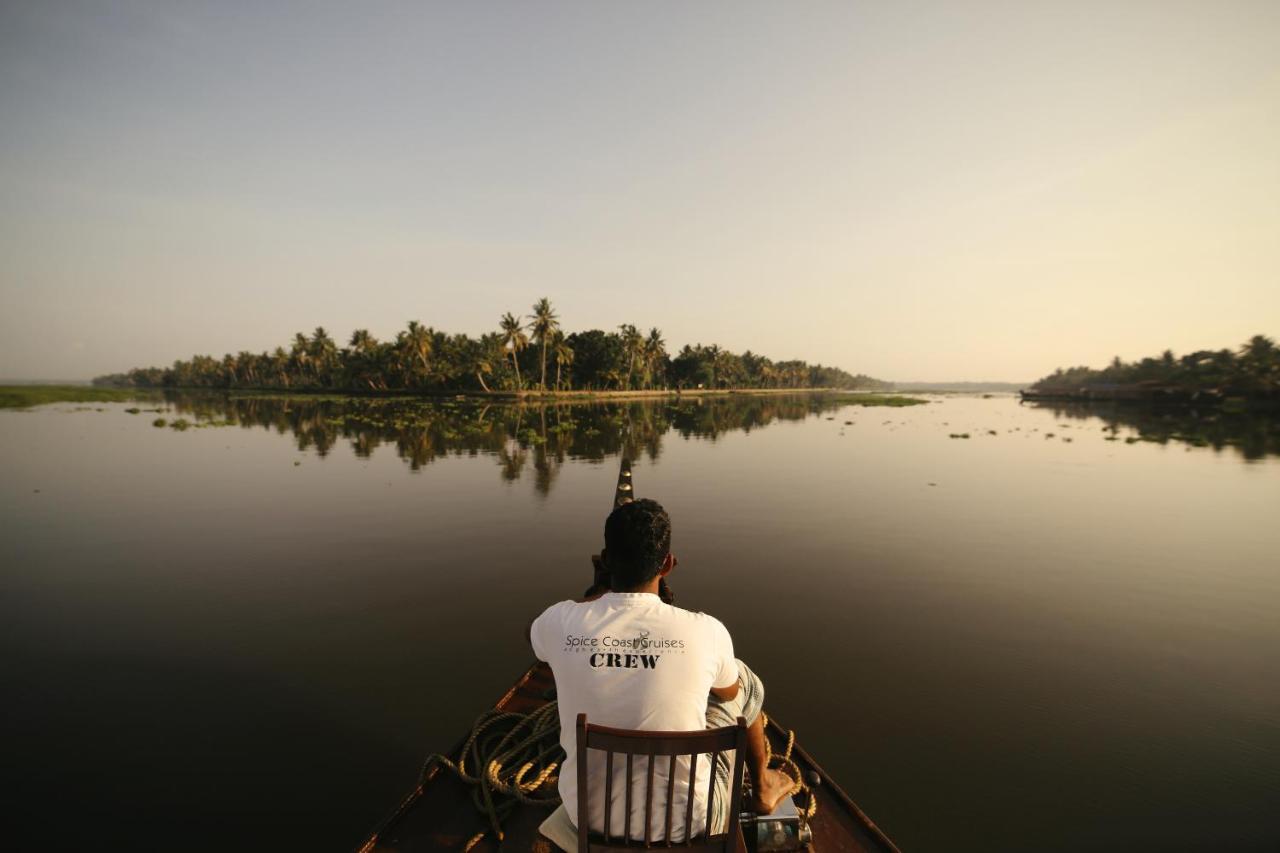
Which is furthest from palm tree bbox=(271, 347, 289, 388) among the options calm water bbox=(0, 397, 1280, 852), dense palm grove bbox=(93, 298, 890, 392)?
calm water bbox=(0, 397, 1280, 852)

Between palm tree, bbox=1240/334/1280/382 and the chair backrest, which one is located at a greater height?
palm tree, bbox=1240/334/1280/382

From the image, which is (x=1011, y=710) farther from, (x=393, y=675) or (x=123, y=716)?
(x=123, y=716)

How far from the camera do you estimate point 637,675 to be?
232cm

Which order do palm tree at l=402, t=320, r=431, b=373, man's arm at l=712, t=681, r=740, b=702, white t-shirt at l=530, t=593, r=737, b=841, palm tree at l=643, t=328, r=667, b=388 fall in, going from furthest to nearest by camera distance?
palm tree at l=643, t=328, r=667, b=388 < palm tree at l=402, t=320, r=431, b=373 < man's arm at l=712, t=681, r=740, b=702 < white t-shirt at l=530, t=593, r=737, b=841

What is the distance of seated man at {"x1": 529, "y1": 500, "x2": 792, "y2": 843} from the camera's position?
2307mm

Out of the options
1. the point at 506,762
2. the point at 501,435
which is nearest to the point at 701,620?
the point at 506,762

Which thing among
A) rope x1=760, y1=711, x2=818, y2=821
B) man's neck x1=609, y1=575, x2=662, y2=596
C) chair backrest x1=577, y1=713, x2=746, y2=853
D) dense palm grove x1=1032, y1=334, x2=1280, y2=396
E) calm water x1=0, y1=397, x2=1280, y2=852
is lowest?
calm water x1=0, y1=397, x2=1280, y2=852

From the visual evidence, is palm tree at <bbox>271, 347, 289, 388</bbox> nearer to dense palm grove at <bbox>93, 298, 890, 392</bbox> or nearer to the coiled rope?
dense palm grove at <bbox>93, 298, 890, 392</bbox>

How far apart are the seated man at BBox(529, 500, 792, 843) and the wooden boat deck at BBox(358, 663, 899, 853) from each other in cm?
119

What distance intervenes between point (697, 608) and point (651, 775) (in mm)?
7399

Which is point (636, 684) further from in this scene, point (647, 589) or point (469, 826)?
point (469, 826)

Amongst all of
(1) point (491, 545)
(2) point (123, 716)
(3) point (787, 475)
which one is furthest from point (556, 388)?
(2) point (123, 716)

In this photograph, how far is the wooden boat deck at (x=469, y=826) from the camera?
3398mm

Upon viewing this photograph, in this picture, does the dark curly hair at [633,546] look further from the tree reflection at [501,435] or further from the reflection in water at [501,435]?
the tree reflection at [501,435]
